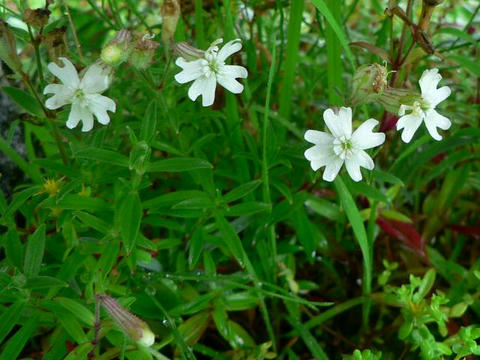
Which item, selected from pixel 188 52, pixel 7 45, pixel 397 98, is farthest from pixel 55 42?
pixel 397 98

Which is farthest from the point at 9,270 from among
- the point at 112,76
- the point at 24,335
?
the point at 112,76

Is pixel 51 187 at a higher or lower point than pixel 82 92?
lower

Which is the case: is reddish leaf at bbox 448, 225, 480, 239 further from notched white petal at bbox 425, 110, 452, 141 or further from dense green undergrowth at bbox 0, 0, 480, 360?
notched white petal at bbox 425, 110, 452, 141

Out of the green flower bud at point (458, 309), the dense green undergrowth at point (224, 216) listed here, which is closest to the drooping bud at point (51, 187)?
the dense green undergrowth at point (224, 216)

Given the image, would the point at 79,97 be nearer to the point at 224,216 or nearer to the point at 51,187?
the point at 51,187

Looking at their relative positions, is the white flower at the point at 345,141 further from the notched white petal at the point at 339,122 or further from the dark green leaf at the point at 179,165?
the dark green leaf at the point at 179,165

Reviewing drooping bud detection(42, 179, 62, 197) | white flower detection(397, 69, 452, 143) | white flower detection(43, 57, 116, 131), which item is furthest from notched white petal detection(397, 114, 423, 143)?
drooping bud detection(42, 179, 62, 197)
